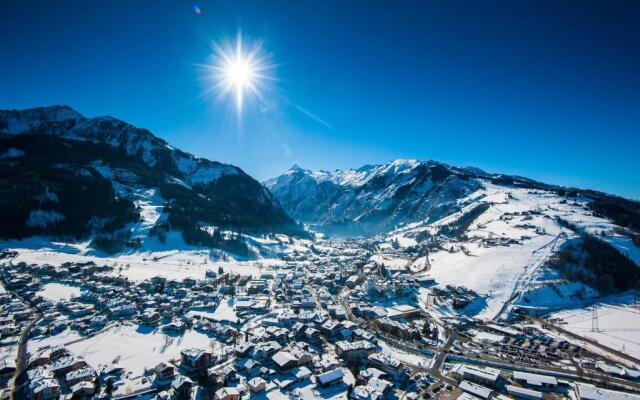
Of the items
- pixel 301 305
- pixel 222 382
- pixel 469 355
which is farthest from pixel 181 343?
pixel 469 355

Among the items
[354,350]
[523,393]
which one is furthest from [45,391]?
[523,393]

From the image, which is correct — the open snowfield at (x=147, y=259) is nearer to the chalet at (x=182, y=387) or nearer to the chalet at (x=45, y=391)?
the chalet at (x=45, y=391)

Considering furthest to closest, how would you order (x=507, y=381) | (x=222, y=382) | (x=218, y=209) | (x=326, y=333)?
1. (x=218, y=209)
2. (x=326, y=333)
3. (x=507, y=381)
4. (x=222, y=382)

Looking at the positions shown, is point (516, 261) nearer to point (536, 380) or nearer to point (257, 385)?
point (536, 380)

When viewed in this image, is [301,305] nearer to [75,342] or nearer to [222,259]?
[75,342]

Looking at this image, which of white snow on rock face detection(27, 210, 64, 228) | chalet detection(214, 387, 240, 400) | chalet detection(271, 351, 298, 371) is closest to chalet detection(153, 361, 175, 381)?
chalet detection(214, 387, 240, 400)

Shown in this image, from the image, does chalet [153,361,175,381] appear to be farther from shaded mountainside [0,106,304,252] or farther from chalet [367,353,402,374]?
shaded mountainside [0,106,304,252]
